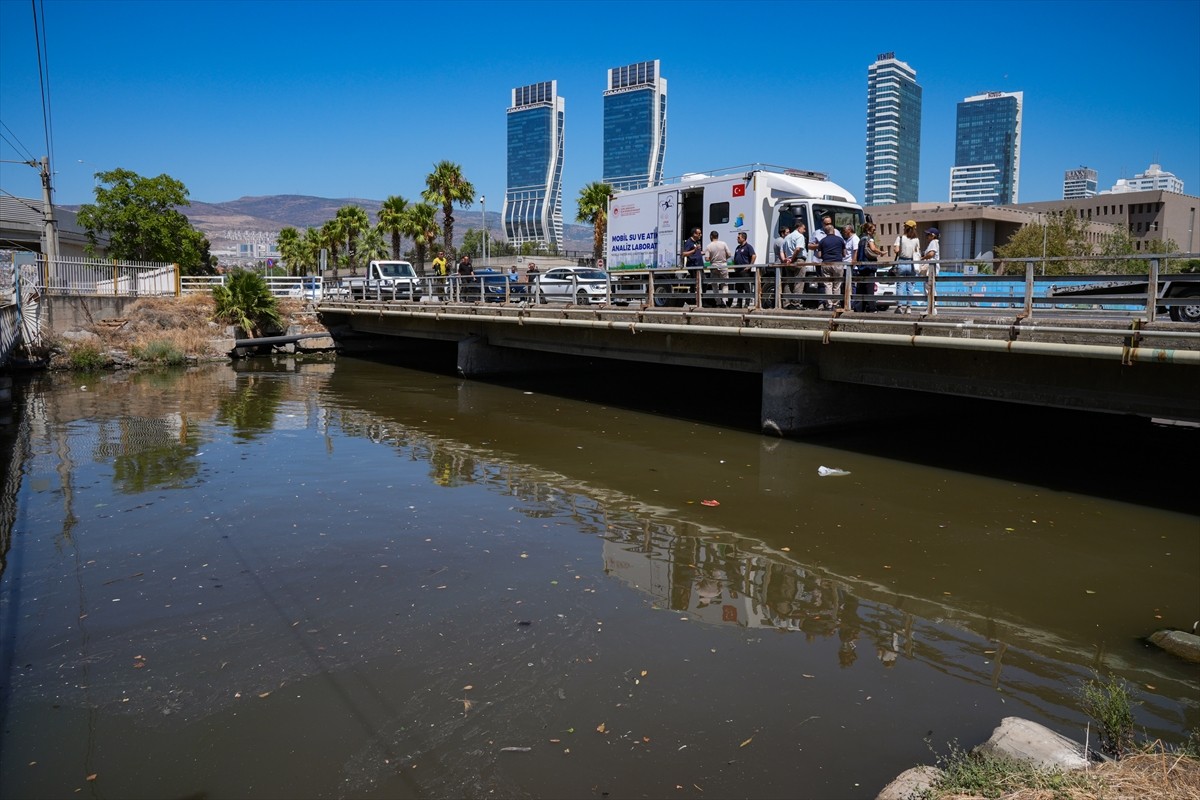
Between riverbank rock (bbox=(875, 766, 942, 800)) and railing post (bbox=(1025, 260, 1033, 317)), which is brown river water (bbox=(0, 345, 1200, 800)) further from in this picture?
railing post (bbox=(1025, 260, 1033, 317))

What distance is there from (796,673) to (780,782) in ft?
5.01

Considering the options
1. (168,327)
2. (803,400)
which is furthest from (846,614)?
(168,327)

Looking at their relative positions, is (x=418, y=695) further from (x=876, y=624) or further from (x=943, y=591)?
(x=943, y=591)

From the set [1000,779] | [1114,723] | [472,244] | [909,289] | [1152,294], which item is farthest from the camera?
→ [472,244]

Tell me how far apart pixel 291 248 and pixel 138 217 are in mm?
43496

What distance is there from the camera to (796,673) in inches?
258

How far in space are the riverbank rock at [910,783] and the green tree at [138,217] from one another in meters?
56.2

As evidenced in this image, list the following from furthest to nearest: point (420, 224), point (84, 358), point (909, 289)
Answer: point (420, 224)
point (84, 358)
point (909, 289)

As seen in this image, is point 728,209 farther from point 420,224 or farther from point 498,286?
point 420,224

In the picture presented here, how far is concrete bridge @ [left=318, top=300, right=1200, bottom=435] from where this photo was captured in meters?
11.2

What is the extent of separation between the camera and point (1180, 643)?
22.8ft

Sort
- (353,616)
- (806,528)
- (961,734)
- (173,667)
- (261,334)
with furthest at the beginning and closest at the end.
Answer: (261,334) → (806,528) → (353,616) → (173,667) → (961,734)

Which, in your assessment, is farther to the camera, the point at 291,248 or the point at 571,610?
the point at 291,248

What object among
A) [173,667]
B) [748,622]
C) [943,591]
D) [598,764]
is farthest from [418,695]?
[943,591]
